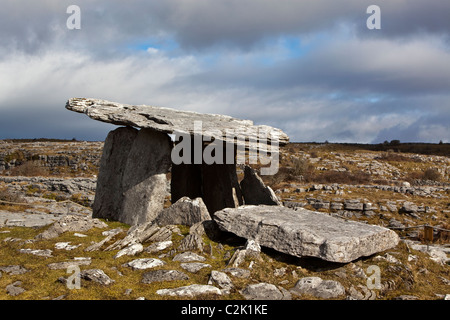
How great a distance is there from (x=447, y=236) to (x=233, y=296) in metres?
13.0

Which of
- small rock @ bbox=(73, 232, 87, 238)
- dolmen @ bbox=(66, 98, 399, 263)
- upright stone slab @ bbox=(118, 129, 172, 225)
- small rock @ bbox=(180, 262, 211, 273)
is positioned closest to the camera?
small rock @ bbox=(180, 262, 211, 273)

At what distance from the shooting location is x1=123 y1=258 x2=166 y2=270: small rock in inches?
334

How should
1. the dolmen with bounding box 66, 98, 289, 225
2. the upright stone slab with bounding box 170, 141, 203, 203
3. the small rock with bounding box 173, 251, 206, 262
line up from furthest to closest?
the upright stone slab with bounding box 170, 141, 203, 203, the dolmen with bounding box 66, 98, 289, 225, the small rock with bounding box 173, 251, 206, 262

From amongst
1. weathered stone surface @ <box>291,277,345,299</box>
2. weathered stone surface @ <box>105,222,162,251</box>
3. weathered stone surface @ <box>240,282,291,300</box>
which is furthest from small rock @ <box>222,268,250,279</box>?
weathered stone surface @ <box>105,222,162,251</box>

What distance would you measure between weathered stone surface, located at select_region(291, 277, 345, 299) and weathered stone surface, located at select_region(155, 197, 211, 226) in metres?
3.95

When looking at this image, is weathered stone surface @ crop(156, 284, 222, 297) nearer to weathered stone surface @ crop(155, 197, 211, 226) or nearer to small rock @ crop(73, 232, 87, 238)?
weathered stone surface @ crop(155, 197, 211, 226)

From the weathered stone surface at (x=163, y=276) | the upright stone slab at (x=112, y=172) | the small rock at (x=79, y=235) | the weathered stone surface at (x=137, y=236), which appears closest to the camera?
the weathered stone surface at (x=163, y=276)

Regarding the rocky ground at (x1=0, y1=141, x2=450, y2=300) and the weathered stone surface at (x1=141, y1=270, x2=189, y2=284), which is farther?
the weathered stone surface at (x1=141, y1=270, x2=189, y2=284)

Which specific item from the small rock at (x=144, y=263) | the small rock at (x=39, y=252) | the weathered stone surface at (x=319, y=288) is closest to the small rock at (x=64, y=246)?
the small rock at (x=39, y=252)

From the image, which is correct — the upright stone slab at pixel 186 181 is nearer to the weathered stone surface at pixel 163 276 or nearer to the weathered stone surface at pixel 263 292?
the weathered stone surface at pixel 163 276

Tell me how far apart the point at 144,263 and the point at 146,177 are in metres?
5.27

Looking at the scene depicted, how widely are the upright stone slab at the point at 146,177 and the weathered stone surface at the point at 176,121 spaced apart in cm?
73

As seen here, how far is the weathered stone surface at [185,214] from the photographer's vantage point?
1141 cm
